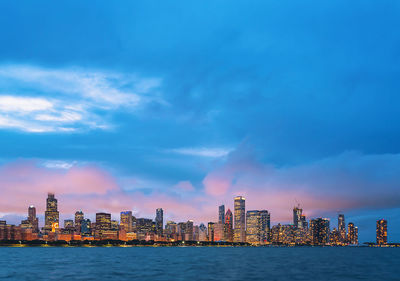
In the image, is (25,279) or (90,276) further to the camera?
(90,276)

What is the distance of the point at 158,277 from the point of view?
108562 millimetres

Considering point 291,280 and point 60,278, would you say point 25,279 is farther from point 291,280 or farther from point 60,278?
point 291,280

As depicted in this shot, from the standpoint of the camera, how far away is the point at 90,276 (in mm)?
109500

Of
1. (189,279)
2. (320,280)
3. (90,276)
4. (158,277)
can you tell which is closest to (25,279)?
(90,276)

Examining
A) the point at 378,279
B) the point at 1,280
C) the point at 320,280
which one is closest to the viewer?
the point at 1,280

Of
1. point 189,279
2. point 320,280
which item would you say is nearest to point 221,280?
point 189,279

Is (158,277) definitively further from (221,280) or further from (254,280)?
(254,280)

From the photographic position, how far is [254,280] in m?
104

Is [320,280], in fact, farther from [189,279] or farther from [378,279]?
[189,279]

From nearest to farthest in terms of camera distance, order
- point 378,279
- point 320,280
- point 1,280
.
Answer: point 1,280 → point 320,280 → point 378,279

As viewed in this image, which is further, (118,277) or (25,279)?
(118,277)

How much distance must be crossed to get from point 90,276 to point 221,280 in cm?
3407

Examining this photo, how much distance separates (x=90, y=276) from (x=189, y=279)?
26.1 meters

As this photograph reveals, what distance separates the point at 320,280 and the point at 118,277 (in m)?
51.2
